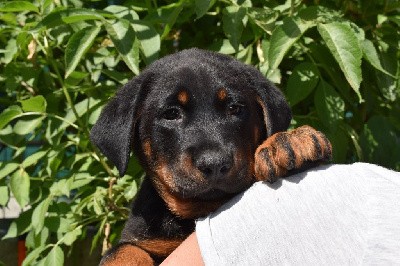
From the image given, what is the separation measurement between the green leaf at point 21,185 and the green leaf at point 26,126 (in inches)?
6.7

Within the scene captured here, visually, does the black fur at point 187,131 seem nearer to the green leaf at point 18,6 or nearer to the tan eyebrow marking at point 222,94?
the tan eyebrow marking at point 222,94

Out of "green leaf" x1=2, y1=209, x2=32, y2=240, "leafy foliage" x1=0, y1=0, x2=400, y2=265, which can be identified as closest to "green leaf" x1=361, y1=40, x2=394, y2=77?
"leafy foliage" x1=0, y1=0, x2=400, y2=265

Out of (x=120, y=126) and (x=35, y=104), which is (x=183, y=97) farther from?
(x=35, y=104)

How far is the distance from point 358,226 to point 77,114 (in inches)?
63.7

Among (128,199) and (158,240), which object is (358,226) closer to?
(158,240)

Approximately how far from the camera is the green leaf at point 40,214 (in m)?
3.21

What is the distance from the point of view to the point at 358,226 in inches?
77.9

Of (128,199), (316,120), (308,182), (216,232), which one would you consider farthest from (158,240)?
(316,120)

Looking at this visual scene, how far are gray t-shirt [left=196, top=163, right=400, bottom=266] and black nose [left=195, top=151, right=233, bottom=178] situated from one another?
0.12 m

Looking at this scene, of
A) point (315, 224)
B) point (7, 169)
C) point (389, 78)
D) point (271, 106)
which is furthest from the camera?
point (7, 169)

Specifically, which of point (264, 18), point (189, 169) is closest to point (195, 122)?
point (189, 169)

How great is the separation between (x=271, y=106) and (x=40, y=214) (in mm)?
1252

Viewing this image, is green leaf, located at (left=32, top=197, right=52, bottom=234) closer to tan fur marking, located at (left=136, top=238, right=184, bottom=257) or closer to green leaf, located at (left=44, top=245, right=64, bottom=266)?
green leaf, located at (left=44, top=245, right=64, bottom=266)

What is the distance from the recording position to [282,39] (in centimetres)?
273
